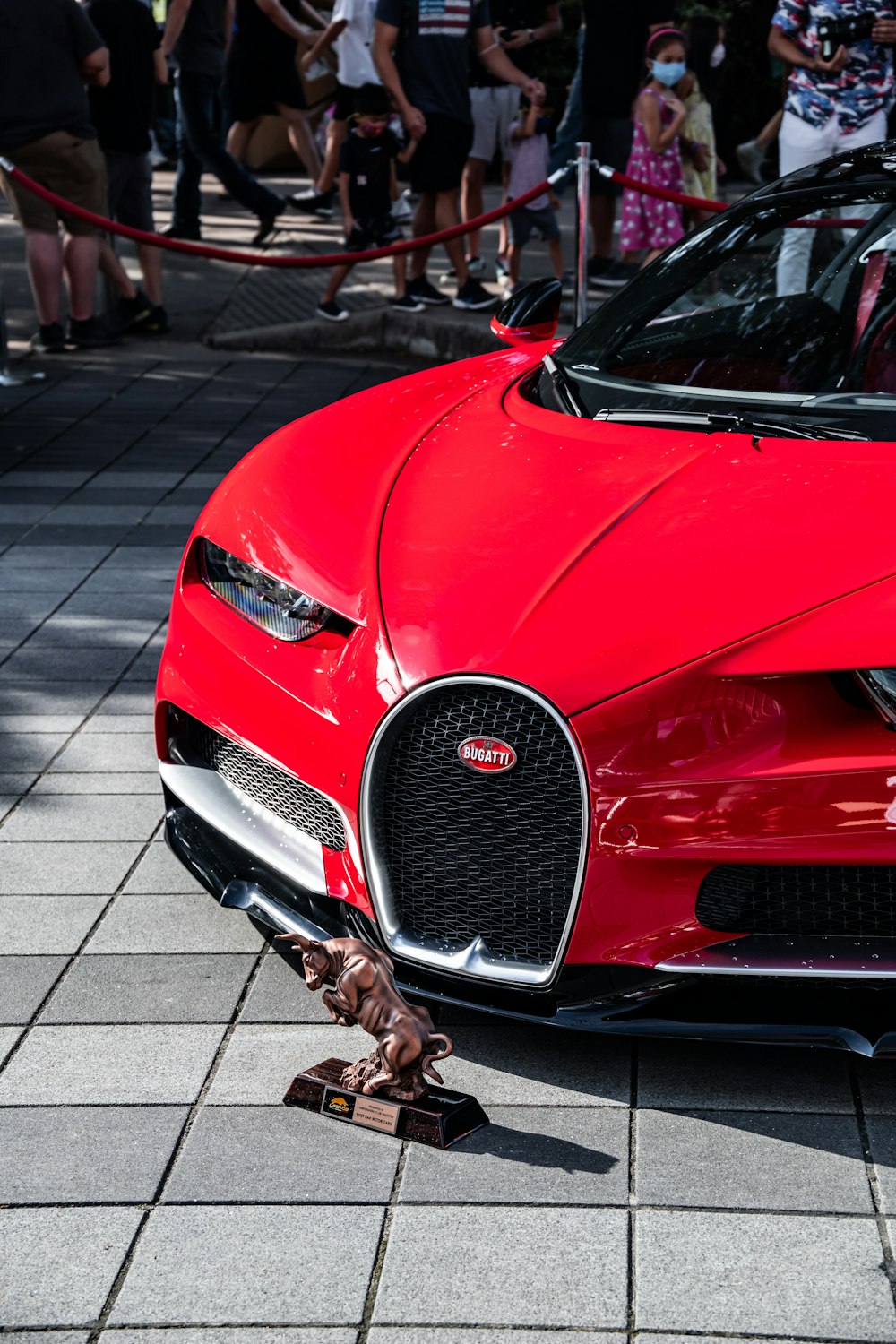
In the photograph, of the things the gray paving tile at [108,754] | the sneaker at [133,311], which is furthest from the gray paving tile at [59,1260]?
the sneaker at [133,311]

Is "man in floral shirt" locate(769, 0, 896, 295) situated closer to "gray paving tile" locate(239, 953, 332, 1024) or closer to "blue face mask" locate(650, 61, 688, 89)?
"blue face mask" locate(650, 61, 688, 89)

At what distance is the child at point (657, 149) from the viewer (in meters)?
9.20

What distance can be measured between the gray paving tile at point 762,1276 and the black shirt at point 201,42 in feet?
32.8

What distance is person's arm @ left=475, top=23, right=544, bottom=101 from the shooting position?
9.38 meters

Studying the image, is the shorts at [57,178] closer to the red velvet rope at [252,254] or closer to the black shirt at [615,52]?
the red velvet rope at [252,254]

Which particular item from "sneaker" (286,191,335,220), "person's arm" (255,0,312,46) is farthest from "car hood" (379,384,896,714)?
"person's arm" (255,0,312,46)

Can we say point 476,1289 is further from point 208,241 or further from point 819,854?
point 208,241

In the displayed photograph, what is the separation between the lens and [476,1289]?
232 centimetres

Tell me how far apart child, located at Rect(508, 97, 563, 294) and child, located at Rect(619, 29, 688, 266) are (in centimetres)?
49

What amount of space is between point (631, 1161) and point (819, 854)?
23.0 inches

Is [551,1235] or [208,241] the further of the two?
[208,241]

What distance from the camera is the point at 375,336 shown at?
956cm

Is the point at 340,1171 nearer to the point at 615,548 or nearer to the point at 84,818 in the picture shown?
the point at 615,548

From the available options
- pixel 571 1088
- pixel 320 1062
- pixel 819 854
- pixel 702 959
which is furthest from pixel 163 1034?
pixel 819 854
